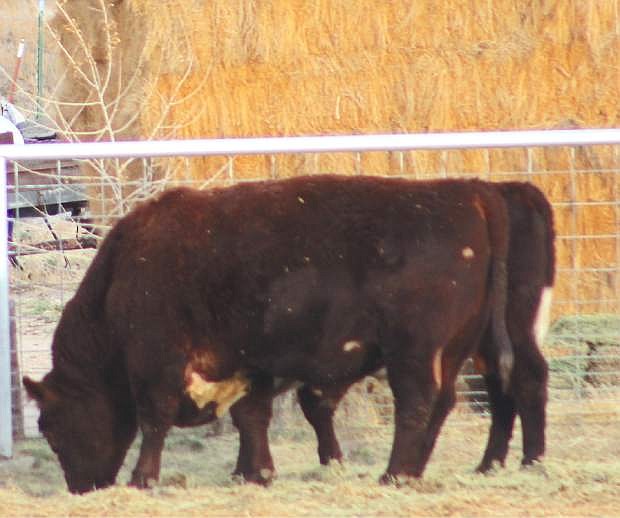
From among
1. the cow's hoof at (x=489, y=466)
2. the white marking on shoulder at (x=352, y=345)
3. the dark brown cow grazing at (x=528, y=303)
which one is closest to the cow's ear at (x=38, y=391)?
the dark brown cow grazing at (x=528, y=303)

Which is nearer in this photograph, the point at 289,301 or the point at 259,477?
the point at 289,301

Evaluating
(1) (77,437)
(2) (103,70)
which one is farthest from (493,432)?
(2) (103,70)

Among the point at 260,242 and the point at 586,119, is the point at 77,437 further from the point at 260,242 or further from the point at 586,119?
the point at 586,119

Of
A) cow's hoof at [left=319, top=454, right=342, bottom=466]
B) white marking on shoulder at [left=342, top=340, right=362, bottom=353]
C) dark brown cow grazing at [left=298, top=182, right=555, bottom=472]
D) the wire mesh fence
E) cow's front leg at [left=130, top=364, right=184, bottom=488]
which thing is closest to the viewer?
white marking on shoulder at [left=342, top=340, right=362, bottom=353]

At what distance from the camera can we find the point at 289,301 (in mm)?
5797

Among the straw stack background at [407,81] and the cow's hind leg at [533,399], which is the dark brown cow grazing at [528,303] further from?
the straw stack background at [407,81]

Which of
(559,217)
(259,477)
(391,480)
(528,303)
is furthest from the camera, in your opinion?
(559,217)

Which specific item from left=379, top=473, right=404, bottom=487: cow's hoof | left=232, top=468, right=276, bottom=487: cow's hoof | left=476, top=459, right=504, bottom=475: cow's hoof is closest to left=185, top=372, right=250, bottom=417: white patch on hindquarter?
left=232, top=468, right=276, bottom=487: cow's hoof

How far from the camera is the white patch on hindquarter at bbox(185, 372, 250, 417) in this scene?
19.6 ft

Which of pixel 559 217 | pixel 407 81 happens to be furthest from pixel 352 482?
pixel 407 81

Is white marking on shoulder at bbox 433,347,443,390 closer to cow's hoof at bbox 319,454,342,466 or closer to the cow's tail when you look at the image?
the cow's tail

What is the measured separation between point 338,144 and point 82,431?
188 centimetres

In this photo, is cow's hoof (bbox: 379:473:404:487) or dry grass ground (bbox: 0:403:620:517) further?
cow's hoof (bbox: 379:473:404:487)

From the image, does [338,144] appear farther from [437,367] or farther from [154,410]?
[154,410]
